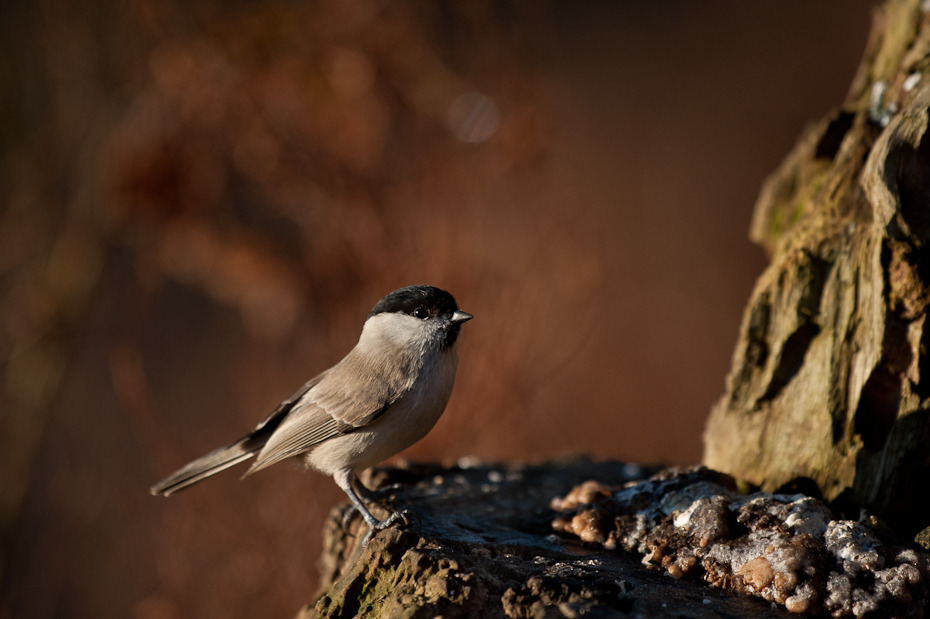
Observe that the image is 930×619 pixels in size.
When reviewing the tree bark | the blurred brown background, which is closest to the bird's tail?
the blurred brown background

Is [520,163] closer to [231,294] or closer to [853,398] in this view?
[231,294]

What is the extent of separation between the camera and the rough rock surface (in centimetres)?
170

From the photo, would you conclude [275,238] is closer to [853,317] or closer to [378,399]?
[378,399]

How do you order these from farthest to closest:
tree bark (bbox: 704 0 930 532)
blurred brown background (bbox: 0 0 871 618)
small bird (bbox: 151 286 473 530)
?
blurred brown background (bbox: 0 0 871 618)
small bird (bbox: 151 286 473 530)
tree bark (bbox: 704 0 930 532)

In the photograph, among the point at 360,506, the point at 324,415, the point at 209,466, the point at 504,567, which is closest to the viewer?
the point at 504,567

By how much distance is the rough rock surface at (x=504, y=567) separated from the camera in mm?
1698

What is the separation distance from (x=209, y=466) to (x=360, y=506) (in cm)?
74

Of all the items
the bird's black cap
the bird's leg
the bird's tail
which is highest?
the bird's black cap

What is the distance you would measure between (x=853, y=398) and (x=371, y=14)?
11.5 feet

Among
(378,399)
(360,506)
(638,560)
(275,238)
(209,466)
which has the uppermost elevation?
(275,238)

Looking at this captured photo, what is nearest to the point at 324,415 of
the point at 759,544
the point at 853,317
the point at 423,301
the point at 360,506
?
the point at 360,506

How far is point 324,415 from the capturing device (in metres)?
2.53

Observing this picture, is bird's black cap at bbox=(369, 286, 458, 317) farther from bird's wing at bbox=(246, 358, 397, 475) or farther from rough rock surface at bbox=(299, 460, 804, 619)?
rough rock surface at bbox=(299, 460, 804, 619)

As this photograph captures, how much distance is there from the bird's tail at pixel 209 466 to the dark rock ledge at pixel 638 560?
55cm
